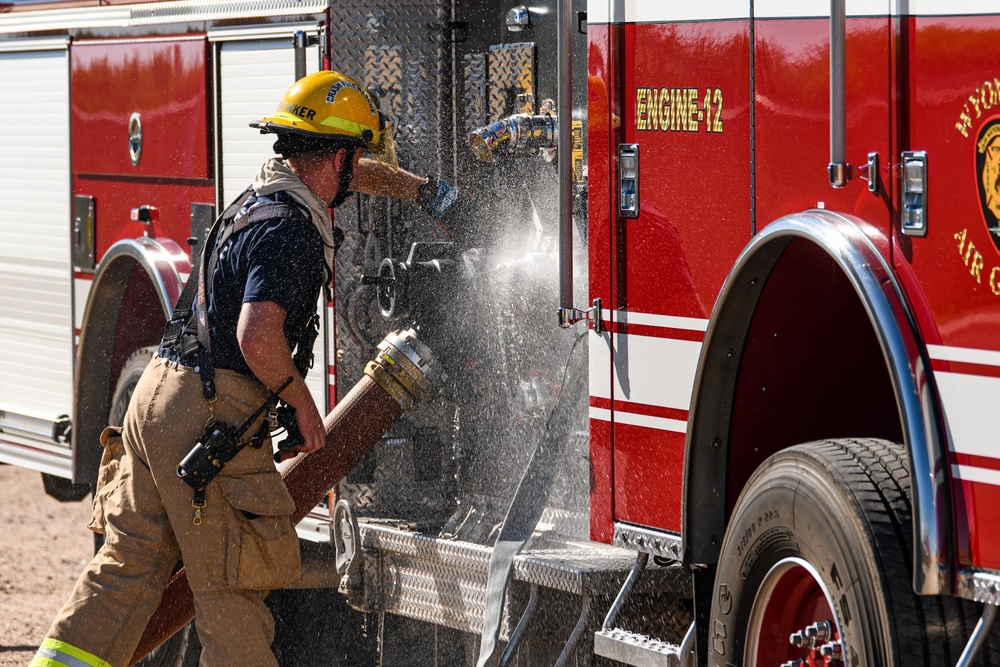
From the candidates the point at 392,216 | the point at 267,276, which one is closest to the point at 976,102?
the point at 267,276

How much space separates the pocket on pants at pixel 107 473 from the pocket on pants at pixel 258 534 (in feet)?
1.32

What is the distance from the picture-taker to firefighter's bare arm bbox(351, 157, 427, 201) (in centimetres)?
495

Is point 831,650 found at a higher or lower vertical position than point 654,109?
lower

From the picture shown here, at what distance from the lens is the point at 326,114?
14.7ft

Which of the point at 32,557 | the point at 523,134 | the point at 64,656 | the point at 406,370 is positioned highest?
the point at 523,134

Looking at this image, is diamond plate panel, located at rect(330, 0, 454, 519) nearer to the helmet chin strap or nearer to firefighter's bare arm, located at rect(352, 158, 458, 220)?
firefighter's bare arm, located at rect(352, 158, 458, 220)

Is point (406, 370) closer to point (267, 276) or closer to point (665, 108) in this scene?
point (267, 276)

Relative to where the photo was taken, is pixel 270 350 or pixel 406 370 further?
pixel 406 370

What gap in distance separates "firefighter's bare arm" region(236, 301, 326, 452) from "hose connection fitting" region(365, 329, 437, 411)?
0.65 metres

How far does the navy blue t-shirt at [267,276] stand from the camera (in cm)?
421

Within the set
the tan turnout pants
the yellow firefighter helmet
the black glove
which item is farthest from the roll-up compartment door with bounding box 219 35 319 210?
the tan turnout pants

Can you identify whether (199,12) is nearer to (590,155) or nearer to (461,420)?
(461,420)

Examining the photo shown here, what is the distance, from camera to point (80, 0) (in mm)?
6859

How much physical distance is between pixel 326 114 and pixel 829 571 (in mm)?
2074
